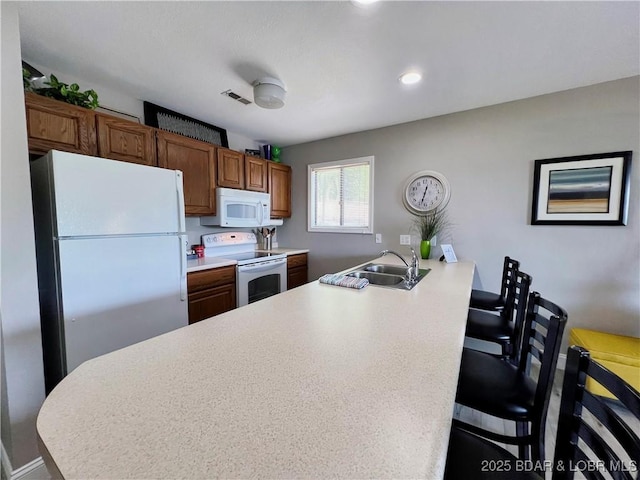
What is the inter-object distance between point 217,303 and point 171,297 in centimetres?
57

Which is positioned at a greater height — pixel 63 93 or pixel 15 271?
pixel 63 93

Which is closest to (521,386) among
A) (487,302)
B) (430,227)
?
(487,302)

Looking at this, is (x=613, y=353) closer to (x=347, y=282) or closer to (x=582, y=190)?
(x=582, y=190)

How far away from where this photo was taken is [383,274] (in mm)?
2137

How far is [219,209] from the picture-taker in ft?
9.14

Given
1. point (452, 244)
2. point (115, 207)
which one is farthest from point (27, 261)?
point (452, 244)

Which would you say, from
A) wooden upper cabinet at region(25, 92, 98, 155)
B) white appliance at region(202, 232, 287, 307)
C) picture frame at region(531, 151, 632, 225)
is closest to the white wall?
wooden upper cabinet at region(25, 92, 98, 155)

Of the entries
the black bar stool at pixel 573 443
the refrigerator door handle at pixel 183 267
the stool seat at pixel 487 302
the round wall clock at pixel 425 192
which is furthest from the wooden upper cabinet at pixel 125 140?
the stool seat at pixel 487 302

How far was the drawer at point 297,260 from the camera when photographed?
3.39 m

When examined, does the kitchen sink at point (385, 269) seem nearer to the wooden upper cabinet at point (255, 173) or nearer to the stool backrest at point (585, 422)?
the stool backrest at point (585, 422)

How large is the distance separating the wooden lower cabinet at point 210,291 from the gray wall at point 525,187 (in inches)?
66.7

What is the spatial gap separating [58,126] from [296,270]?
2.56m

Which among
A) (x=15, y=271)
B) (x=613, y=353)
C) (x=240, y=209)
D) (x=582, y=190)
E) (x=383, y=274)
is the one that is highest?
(x=582, y=190)

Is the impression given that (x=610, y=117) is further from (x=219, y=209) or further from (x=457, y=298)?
(x=219, y=209)
